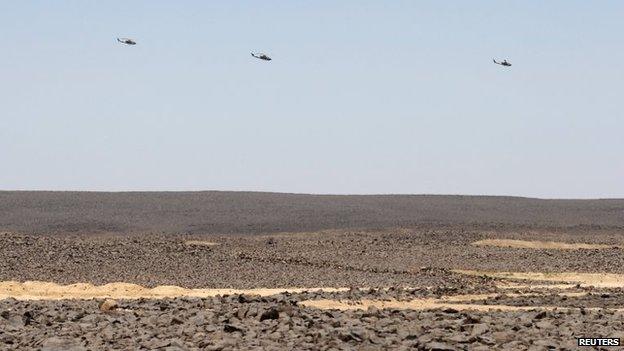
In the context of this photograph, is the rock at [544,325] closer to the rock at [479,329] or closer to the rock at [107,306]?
the rock at [479,329]

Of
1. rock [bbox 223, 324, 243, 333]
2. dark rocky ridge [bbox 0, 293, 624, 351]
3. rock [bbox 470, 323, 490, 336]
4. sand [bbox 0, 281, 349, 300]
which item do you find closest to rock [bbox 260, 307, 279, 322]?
dark rocky ridge [bbox 0, 293, 624, 351]

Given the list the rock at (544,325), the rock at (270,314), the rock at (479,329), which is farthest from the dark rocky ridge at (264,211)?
the rock at (479,329)

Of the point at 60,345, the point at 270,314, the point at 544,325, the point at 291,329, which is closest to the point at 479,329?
the point at 544,325

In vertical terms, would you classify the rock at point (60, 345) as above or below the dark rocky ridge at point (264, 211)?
below

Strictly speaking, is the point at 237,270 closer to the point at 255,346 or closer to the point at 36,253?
the point at 36,253

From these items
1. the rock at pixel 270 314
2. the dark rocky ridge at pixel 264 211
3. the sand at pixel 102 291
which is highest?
the dark rocky ridge at pixel 264 211

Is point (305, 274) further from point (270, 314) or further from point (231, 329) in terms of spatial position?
point (231, 329)

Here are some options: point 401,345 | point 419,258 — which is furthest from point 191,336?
point 419,258
